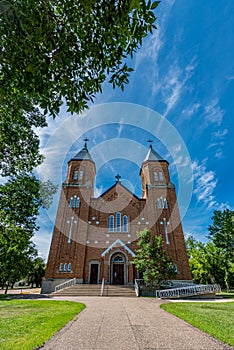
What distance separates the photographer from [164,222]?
22.1m

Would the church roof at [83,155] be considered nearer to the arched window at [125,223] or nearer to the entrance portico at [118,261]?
the arched window at [125,223]

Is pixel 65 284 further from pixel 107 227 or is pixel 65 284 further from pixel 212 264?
pixel 212 264

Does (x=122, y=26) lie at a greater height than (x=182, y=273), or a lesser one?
greater

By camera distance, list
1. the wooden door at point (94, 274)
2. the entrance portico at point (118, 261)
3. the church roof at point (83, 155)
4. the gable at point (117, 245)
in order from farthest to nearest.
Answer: the church roof at point (83, 155)
the gable at point (117, 245)
the entrance portico at point (118, 261)
the wooden door at point (94, 274)

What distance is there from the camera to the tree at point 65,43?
283 centimetres

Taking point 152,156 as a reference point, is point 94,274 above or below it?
below

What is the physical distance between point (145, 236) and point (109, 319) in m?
11.3

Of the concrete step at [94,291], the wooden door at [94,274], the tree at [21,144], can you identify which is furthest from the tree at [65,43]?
the wooden door at [94,274]

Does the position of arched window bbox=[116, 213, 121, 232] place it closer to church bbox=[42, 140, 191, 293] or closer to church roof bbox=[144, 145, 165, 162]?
church bbox=[42, 140, 191, 293]

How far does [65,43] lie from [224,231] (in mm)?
31853

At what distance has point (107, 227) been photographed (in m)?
22.2

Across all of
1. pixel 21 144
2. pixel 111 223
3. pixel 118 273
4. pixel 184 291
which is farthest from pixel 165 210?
pixel 21 144

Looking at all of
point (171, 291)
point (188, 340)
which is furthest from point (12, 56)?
point (171, 291)

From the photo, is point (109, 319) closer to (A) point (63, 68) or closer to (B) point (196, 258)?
(A) point (63, 68)
